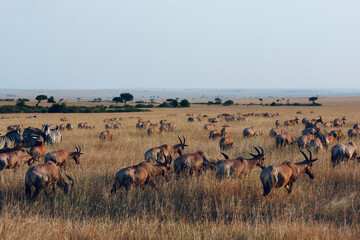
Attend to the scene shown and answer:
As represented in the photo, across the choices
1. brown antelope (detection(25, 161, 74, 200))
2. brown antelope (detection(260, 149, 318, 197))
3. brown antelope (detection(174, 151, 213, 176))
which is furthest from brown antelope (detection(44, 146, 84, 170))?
brown antelope (detection(260, 149, 318, 197))

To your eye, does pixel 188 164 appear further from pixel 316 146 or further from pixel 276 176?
pixel 316 146

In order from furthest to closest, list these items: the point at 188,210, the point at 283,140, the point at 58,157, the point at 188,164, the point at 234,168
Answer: the point at 283,140, the point at 58,157, the point at 188,164, the point at 234,168, the point at 188,210

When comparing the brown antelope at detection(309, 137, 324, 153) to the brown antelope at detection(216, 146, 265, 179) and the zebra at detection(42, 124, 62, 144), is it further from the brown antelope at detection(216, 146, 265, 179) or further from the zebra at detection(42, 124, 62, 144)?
the zebra at detection(42, 124, 62, 144)

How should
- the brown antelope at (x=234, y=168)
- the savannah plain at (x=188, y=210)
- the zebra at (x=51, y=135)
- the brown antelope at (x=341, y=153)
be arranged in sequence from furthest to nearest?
1. the zebra at (x=51, y=135)
2. the brown antelope at (x=341, y=153)
3. the brown antelope at (x=234, y=168)
4. the savannah plain at (x=188, y=210)

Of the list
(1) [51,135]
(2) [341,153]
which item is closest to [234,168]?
(2) [341,153]

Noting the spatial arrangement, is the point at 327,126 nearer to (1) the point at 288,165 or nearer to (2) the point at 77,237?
(1) the point at 288,165

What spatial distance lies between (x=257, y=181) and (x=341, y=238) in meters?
2.99

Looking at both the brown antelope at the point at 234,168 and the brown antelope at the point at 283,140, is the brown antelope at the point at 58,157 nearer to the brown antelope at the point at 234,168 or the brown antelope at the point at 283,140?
the brown antelope at the point at 234,168

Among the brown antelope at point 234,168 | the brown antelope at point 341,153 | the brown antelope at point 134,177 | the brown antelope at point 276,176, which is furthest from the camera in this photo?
the brown antelope at point 341,153

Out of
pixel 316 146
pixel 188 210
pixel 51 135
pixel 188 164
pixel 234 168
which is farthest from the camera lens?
pixel 51 135

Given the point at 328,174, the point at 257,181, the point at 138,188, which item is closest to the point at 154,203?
the point at 138,188

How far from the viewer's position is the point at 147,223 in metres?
5.70

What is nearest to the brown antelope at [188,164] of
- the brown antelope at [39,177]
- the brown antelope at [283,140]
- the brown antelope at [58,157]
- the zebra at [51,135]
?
the brown antelope at [39,177]

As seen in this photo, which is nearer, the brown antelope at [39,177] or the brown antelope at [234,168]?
the brown antelope at [39,177]
